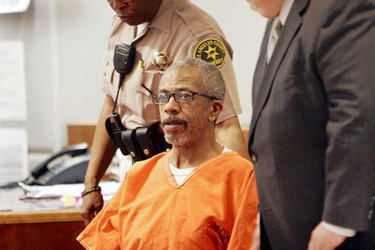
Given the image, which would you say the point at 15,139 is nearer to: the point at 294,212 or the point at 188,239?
the point at 188,239

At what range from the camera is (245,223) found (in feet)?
5.52

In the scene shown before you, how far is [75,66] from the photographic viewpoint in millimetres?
4105

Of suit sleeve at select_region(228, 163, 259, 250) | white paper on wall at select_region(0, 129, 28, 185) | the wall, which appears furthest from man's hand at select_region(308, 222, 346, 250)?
white paper on wall at select_region(0, 129, 28, 185)

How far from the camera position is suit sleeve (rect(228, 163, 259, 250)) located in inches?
65.8

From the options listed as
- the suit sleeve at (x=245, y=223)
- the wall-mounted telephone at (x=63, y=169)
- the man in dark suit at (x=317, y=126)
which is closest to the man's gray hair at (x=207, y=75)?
the suit sleeve at (x=245, y=223)

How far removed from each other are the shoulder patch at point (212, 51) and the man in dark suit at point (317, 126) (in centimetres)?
68

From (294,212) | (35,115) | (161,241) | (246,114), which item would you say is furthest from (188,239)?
(35,115)

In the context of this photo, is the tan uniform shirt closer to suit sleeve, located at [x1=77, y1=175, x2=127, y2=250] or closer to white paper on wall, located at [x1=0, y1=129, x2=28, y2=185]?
suit sleeve, located at [x1=77, y1=175, x2=127, y2=250]

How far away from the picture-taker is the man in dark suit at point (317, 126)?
121 cm

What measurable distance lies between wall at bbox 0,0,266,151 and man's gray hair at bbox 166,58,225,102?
187 cm

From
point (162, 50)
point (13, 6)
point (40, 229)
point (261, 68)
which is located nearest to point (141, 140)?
point (162, 50)

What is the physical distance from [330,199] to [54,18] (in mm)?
3072

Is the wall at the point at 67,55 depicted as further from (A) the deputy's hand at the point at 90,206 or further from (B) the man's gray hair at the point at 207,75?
(B) the man's gray hair at the point at 207,75

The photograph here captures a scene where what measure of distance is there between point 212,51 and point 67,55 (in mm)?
2138
